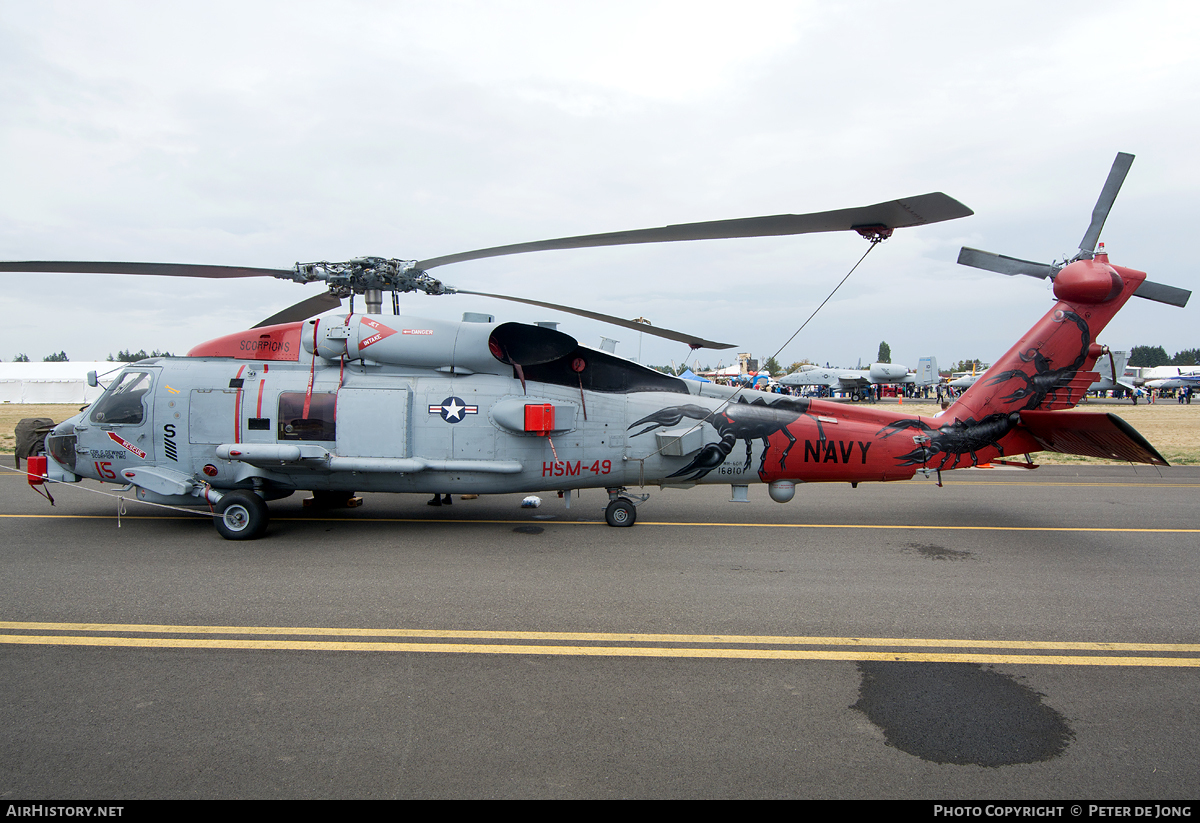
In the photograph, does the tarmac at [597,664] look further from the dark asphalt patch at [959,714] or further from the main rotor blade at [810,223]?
the main rotor blade at [810,223]

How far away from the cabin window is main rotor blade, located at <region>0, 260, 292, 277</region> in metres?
1.65

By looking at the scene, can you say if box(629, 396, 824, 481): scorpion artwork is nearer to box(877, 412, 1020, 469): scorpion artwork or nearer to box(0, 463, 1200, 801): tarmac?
box(0, 463, 1200, 801): tarmac

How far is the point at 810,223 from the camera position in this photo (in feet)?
17.1

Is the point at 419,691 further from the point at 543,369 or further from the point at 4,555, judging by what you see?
the point at 4,555

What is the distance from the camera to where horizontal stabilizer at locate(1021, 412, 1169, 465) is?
6738 mm

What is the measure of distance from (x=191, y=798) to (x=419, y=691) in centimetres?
125

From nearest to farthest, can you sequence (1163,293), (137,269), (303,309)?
(137,269) < (1163,293) < (303,309)

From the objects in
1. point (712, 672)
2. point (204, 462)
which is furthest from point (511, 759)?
point (204, 462)

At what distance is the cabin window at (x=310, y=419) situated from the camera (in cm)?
779

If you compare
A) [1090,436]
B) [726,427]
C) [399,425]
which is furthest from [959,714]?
[399,425]

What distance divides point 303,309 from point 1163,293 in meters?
11.8

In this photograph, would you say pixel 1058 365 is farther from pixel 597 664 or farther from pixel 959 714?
pixel 597 664

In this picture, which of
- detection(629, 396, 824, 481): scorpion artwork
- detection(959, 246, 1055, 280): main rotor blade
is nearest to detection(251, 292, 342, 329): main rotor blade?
detection(629, 396, 824, 481): scorpion artwork

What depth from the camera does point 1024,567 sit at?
6.46 metres
